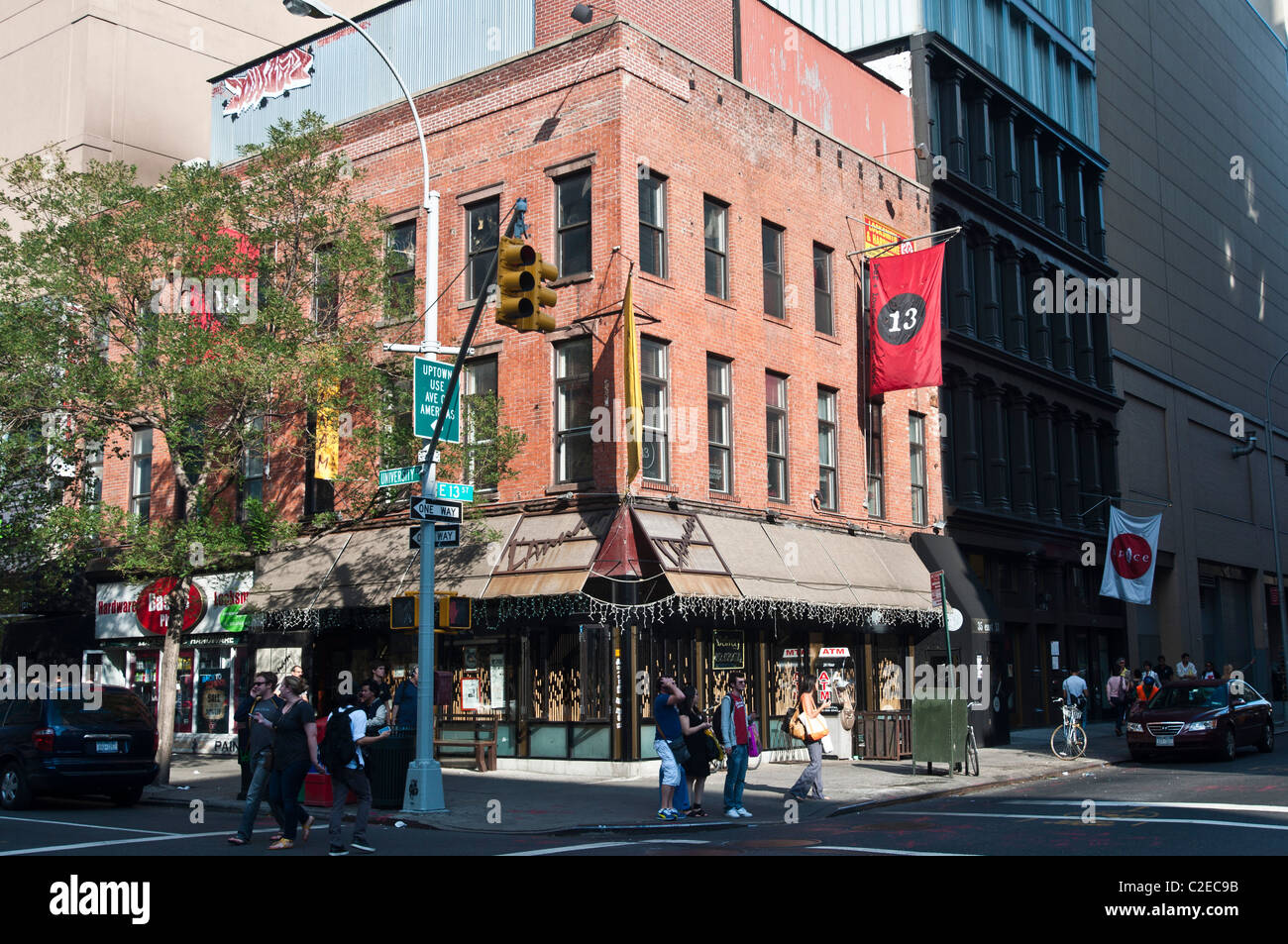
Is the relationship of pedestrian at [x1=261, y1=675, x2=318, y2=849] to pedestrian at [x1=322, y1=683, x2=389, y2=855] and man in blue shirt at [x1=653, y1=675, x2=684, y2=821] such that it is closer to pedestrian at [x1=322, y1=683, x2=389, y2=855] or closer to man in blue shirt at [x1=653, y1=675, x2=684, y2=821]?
pedestrian at [x1=322, y1=683, x2=389, y2=855]

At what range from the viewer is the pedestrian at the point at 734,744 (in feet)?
52.8

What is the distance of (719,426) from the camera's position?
2420 centimetres

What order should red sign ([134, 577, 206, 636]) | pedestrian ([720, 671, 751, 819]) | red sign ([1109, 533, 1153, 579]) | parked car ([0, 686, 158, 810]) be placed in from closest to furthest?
pedestrian ([720, 671, 751, 819]) < parked car ([0, 686, 158, 810]) < red sign ([134, 577, 206, 636]) < red sign ([1109, 533, 1153, 579])

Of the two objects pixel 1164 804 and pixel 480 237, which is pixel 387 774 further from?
pixel 480 237

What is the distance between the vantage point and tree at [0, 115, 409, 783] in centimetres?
2009

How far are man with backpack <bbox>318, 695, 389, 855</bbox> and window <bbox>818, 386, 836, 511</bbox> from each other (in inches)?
605

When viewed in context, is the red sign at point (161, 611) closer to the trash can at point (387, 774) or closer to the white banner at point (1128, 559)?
the trash can at point (387, 774)

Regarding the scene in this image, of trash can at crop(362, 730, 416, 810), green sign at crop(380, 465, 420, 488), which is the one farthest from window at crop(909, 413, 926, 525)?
trash can at crop(362, 730, 416, 810)

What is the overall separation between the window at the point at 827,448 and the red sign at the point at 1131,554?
12578mm

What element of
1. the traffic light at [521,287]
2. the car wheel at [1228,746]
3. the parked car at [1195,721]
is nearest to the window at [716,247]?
the parked car at [1195,721]

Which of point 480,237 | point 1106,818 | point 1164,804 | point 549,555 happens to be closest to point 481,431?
point 549,555

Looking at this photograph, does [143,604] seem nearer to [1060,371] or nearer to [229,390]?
[229,390]

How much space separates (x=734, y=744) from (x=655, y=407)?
820 cm
